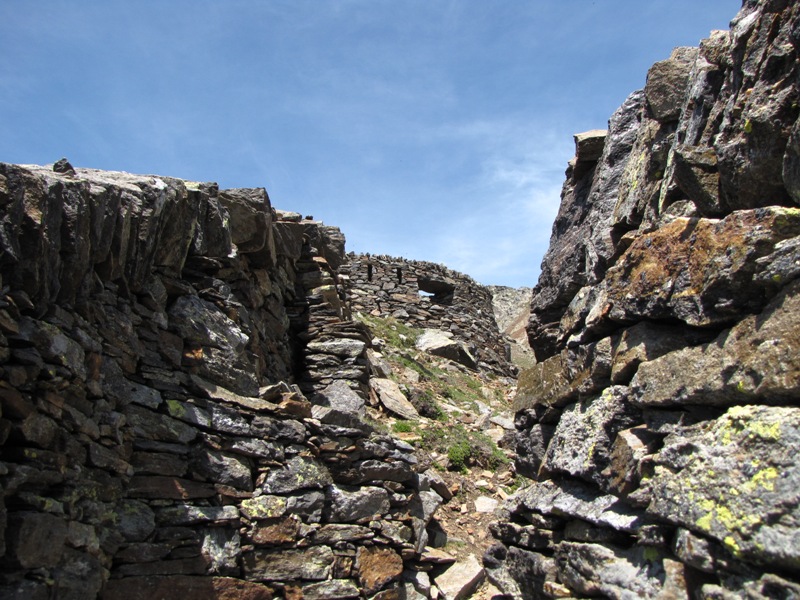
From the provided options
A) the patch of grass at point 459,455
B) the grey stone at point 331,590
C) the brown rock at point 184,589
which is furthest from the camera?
the patch of grass at point 459,455

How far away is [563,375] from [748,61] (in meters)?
2.85

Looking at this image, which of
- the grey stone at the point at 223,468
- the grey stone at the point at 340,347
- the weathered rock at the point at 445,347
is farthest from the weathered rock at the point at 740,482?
the weathered rock at the point at 445,347

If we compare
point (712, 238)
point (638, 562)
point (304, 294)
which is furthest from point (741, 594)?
point (304, 294)

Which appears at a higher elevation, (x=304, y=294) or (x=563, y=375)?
(x=304, y=294)

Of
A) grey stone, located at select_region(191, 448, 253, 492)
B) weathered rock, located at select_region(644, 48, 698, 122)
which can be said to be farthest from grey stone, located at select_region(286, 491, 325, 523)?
weathered rock, located at select_region(644, 48, 698, 122)

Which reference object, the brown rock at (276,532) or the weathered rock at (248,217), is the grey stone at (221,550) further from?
the weathered rock at (248,217)

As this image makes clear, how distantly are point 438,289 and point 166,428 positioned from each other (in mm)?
17932

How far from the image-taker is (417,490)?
29.9ft

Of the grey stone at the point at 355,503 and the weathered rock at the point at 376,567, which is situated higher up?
the grey stone at the point at 355,503

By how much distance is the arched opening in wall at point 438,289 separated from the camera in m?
24.1

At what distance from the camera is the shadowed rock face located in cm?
347

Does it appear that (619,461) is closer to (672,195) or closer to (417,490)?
(672,195)

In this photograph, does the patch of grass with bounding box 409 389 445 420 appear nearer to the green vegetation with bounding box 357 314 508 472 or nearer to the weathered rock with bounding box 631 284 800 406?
the green vegetation with bounding box 357 314 508 472

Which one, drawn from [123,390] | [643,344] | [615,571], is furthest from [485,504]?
[643,344]
